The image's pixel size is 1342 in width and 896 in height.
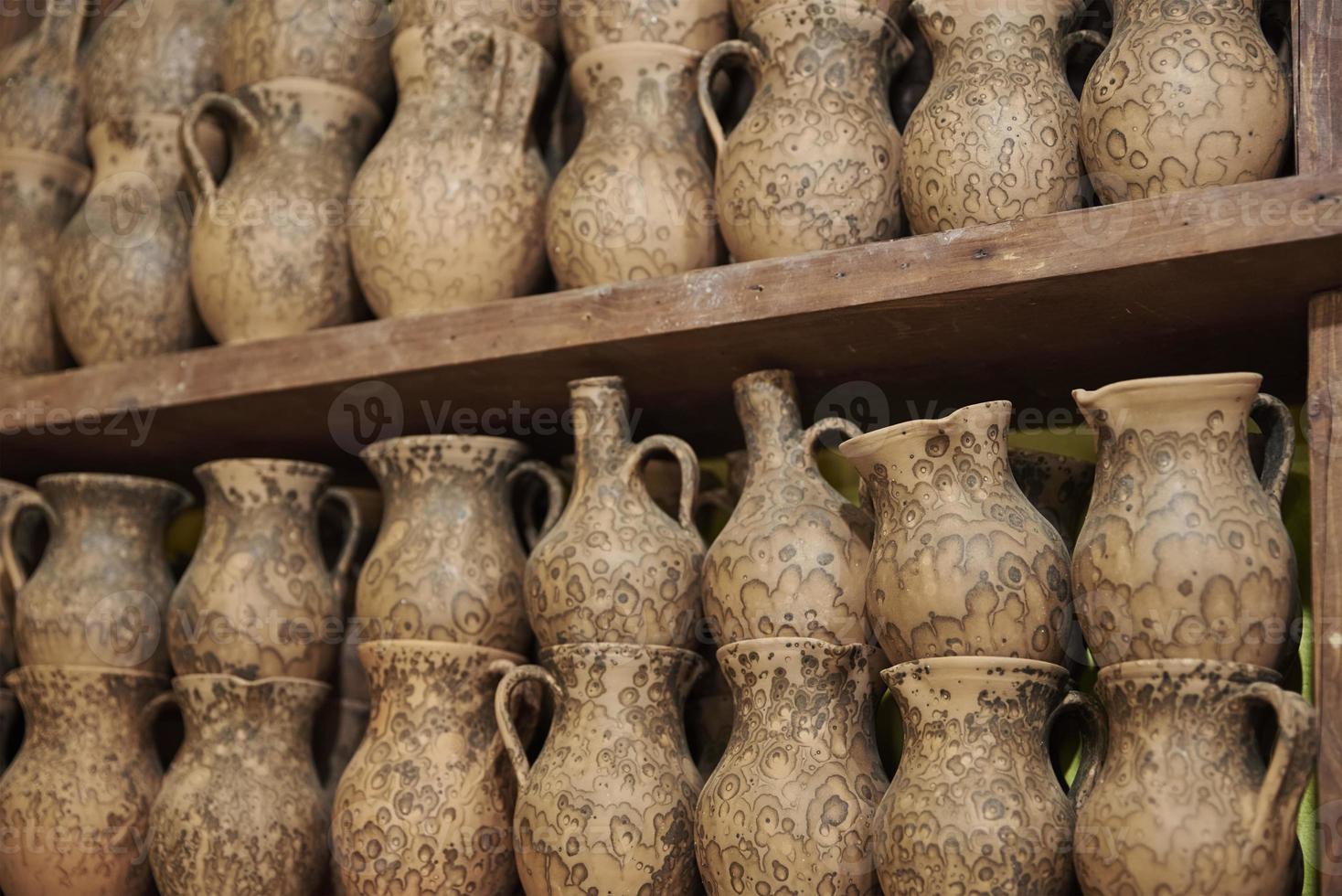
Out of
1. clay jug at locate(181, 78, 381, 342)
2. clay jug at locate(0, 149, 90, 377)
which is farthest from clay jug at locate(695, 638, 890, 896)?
clay jug at locate(0, 149, 90, 377)

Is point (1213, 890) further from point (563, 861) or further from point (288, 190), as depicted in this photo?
point (288, 190)

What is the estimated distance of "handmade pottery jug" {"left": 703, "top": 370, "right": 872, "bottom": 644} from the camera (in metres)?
1.19

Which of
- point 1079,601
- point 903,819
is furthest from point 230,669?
point 1079,601

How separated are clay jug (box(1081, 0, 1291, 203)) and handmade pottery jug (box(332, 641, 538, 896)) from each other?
0.63 meters

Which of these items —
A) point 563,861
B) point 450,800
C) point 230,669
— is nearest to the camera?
point 563,861

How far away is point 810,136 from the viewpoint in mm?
1266

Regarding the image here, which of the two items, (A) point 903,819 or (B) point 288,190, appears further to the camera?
(B) point 288,190

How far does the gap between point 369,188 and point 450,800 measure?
548 mm

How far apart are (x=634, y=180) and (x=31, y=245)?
0.71 metres

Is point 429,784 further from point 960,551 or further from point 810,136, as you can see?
point 810,136

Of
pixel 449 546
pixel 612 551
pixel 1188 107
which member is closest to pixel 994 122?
pixel 1188 107

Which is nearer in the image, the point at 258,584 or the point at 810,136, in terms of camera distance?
the point at 810,136

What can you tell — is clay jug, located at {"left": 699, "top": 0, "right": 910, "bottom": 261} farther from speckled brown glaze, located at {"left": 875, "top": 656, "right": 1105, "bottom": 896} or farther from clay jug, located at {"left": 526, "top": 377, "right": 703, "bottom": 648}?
speckled brown glaze, located at {"left": 875, "top": 656, "right": 1105, "bottom": 896}

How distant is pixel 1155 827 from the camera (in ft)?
3.25
